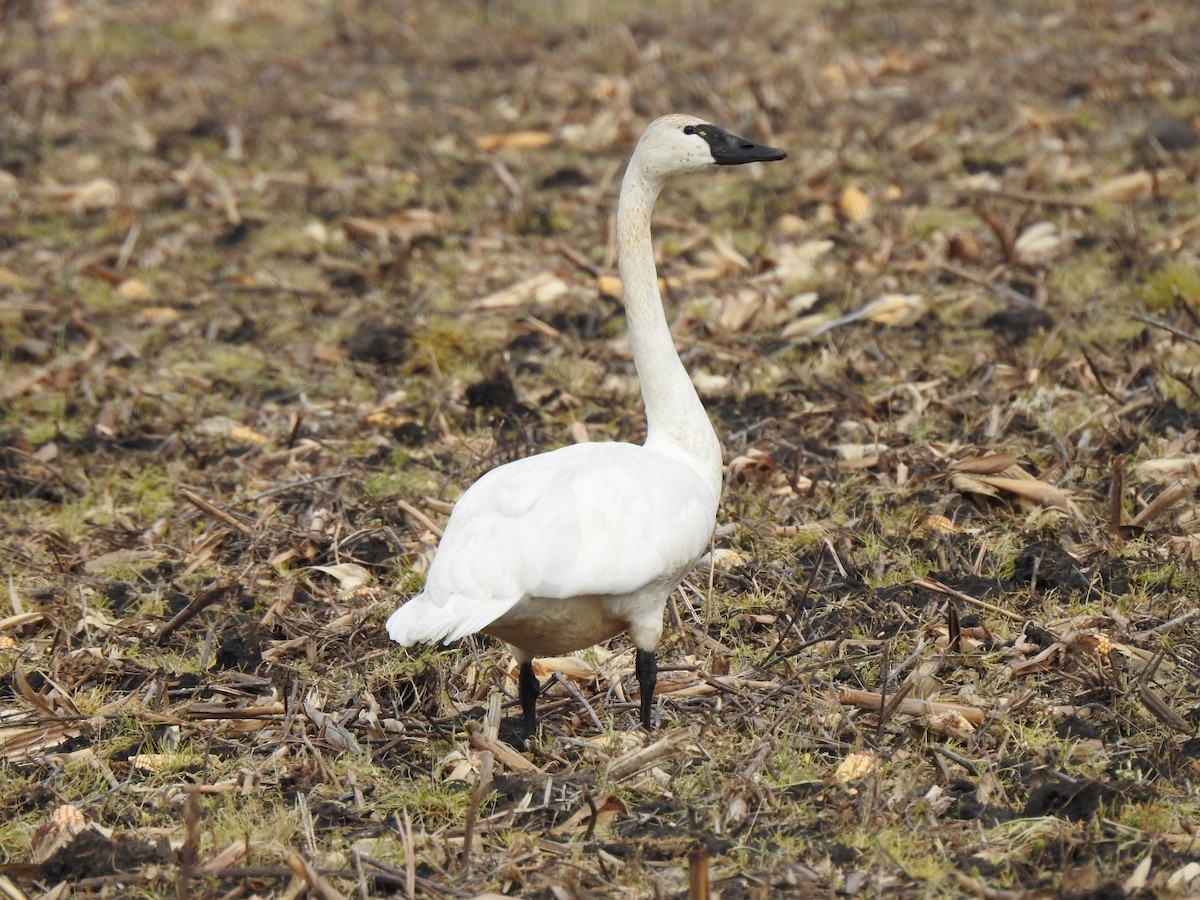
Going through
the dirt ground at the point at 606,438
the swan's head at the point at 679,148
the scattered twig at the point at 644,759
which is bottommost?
the dirt ground at the point at 606,438

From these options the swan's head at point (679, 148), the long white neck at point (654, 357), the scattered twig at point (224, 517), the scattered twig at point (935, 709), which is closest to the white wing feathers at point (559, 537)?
the long white neck at point (654, 357)

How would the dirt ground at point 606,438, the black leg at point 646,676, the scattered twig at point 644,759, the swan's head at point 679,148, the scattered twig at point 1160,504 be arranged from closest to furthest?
1. the dirt ground at point 606,438
2. the scattered twig at point 644,759
3. the black leg at point 646,676
4. the swan's head at point 679,148
5. the scattered twig at point 1160,504

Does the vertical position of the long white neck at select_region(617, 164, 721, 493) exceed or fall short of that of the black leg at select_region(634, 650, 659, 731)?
it exceeds it

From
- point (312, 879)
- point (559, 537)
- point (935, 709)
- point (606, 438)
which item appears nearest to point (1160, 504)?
point (935, 709)

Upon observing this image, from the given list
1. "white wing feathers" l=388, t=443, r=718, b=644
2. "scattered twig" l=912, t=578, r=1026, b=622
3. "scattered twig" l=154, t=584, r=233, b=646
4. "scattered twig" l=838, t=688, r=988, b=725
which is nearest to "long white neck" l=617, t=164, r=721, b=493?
"white wing feathers" l=388, t=443, r=718, b=644

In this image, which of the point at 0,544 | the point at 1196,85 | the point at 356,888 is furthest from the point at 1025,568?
the point at 1196,85

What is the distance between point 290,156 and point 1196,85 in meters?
6.45

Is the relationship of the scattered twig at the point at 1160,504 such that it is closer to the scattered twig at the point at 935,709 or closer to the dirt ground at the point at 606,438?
the dirt ground at the point at 606,438

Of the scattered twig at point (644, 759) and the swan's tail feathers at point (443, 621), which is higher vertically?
the swan's tail feathers at point (443, 621)

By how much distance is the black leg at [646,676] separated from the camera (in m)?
4.74

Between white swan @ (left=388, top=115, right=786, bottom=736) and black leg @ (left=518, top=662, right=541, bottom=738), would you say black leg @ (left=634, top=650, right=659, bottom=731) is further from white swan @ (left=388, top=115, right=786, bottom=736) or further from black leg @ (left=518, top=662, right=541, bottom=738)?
black leg @ (left=518, top=662, right=541, bottom=738)

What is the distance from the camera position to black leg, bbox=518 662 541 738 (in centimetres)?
486

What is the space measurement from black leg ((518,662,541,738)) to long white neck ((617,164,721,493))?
2.65 ft

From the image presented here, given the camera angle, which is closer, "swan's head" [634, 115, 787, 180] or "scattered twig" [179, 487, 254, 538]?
"swan's head" [634, 115, 787, 180]
